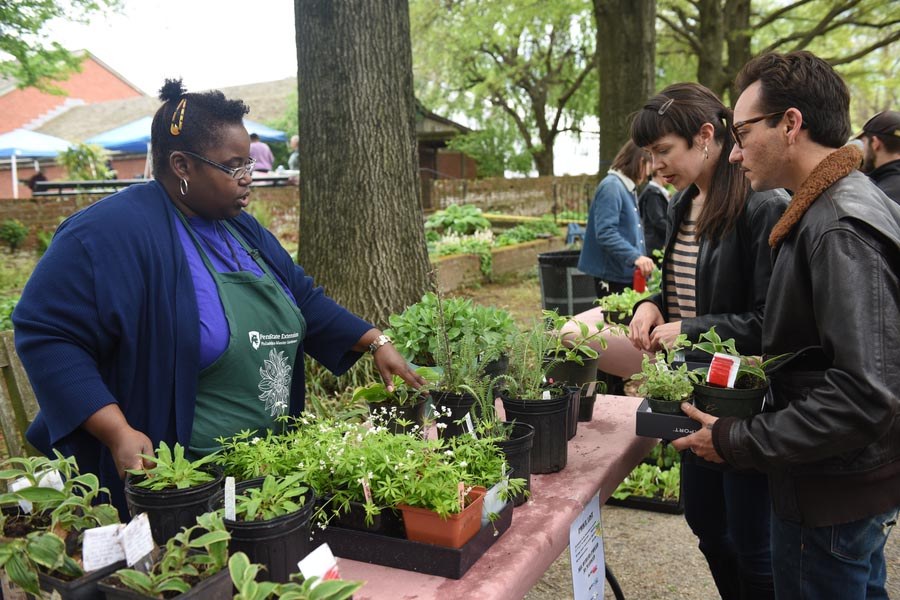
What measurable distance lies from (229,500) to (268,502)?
91mm

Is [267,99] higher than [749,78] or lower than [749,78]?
higher

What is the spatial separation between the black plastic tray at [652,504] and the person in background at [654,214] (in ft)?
7.93

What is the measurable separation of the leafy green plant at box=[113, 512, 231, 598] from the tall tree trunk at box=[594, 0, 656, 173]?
8.87 metres

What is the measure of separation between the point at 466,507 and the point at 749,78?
1310 millimetres

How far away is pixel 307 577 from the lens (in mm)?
1190

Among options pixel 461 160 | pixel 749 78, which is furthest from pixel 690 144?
pixel 461 160

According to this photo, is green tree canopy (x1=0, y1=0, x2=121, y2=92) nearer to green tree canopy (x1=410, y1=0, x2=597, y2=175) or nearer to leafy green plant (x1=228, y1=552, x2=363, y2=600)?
leafy green plant (x1=228, y1=552, x2=363, y2=600)

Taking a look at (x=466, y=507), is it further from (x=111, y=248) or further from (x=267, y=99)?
(x=267, y=99)

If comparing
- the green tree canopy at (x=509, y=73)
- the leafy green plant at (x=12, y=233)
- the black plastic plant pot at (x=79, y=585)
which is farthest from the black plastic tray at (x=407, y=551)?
the green tree canopy at (x=509, y=73)

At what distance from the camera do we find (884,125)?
4055mm

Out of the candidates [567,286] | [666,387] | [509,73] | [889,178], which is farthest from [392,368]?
[509,73]

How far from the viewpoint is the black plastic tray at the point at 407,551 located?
60.6 inches

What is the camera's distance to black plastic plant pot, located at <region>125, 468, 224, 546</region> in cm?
142

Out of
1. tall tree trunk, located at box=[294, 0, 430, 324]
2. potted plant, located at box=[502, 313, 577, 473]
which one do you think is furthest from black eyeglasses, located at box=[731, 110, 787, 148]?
tall tree trunk, located at box=[294, 0, 430, 324]
